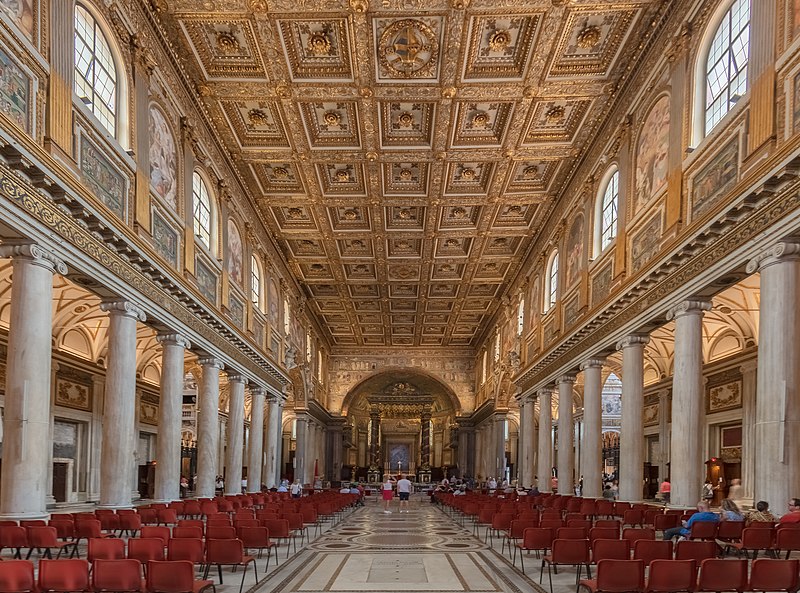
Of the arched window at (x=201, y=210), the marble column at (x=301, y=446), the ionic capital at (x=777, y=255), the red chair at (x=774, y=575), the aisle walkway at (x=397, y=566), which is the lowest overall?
the marble column at (x=301, y=446)

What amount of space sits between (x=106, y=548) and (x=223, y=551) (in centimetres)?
157

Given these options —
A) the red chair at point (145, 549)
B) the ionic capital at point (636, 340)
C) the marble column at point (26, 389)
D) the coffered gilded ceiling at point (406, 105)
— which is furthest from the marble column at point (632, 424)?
the marble column at point (26, 389)

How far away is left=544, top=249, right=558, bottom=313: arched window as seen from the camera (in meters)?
32.0

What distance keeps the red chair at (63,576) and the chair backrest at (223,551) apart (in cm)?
255

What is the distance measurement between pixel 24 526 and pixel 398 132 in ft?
55.4

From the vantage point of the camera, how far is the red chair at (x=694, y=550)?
10086mm

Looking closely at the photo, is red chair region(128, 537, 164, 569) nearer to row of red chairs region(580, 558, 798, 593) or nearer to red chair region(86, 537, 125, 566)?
red chair region(86, 537, 125, 566)

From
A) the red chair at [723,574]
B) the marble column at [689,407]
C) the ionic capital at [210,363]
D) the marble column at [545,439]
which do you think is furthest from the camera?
the marble column at [545,439]

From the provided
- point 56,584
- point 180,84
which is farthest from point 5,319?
point 56,584

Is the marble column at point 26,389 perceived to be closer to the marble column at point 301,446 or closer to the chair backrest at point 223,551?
the chair backrest at point 223,551

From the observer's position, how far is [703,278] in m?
15.8

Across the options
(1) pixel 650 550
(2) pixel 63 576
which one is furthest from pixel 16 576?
(1) pixel 650 550

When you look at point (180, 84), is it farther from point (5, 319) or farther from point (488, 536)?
point (488, 536)

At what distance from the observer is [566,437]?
96.3ft
